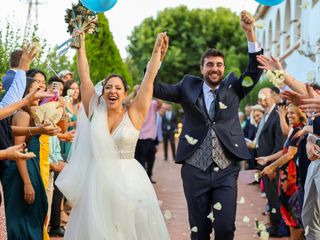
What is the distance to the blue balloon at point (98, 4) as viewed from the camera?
6.24m

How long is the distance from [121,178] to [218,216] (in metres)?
1.07

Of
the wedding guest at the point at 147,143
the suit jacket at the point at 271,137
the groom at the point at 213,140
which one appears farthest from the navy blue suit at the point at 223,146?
the wedding guest at the point at 147,143

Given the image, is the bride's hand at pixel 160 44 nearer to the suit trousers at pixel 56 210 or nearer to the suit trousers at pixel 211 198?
the suit trousers at pixel 211 198

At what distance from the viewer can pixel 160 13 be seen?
5438 cm

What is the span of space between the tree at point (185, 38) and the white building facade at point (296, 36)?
16.6 m

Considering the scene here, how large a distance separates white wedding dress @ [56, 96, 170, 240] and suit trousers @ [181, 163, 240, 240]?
1.81 ft

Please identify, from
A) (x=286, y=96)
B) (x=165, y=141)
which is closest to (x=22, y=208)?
(x=286, y=96)

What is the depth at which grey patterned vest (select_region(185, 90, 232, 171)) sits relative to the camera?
6398 millimetres

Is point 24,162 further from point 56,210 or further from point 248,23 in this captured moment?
point 56,210

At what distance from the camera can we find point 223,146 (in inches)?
254

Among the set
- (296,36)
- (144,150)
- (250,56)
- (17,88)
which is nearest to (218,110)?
(250,56)

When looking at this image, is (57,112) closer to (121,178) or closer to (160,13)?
(121,178)

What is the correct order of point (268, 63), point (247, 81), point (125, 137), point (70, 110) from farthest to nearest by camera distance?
1. point (70, 110)
2. point (247, 81)
3. point (268, 63)
4. point (125, 137)

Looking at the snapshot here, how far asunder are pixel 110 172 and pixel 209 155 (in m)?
1.05
